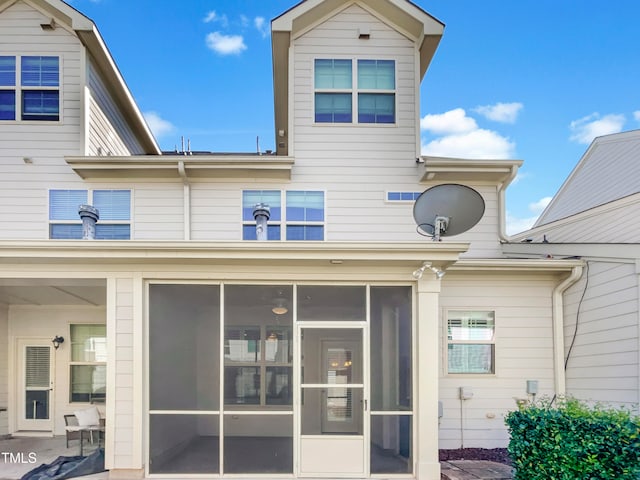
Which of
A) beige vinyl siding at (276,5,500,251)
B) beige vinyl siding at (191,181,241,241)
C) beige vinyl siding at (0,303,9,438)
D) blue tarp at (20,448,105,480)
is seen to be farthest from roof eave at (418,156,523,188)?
beige vinyl siding at (0,303,9,438)

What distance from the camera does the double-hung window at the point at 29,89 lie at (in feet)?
24.8

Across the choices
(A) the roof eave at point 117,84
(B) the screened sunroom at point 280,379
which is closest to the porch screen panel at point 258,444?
(B) the screened sunroom at point 280,379

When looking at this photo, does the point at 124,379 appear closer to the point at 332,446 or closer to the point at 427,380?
the point at 332,446

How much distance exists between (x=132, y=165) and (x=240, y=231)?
1.89 meters

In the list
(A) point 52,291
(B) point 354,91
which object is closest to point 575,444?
(B) point 354,91

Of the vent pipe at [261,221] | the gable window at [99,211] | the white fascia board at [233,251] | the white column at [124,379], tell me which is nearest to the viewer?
the white fascia board at [233,251]

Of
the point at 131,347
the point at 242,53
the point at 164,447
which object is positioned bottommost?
the point at 164,447

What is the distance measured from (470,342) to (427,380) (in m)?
1.80

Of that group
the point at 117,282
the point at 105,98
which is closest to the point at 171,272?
the point at 117,282

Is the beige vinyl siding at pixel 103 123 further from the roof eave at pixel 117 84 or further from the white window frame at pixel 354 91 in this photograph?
the white window frame at pixel 354 91

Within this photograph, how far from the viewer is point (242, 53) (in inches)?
721

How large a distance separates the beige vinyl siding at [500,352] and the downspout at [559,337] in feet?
0.21

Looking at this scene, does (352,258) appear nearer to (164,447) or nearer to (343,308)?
(343,308)

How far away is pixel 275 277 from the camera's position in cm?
562
